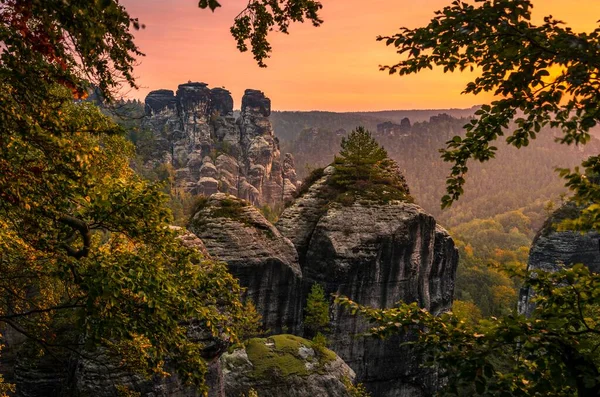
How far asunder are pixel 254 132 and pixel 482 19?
520 ft

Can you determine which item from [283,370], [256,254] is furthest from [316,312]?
[283,370]

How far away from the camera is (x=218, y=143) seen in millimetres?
153250

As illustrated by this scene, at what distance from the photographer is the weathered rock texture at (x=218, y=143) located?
468ft

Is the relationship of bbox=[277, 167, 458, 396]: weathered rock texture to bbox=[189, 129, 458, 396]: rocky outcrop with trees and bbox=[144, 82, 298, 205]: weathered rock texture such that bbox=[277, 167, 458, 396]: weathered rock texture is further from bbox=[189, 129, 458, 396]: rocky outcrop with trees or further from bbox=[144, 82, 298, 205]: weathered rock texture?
bbox=[144, 82, 298, 205]: weathered rock texture

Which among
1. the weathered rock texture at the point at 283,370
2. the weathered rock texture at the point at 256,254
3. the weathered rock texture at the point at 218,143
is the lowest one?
the weathered rock texture at the point at 283,370

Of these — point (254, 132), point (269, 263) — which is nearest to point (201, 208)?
point (269, 263)

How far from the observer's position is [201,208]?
33.4m

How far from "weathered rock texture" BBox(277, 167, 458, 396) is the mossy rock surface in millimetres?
10499

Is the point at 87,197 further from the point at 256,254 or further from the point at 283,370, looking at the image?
the point at 256,254

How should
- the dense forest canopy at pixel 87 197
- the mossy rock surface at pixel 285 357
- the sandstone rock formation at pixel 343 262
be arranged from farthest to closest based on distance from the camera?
the sandstone rock formation at pixel 343 262 → the mossy rock surface at pixel 285 357 → the dense forest canopy at pixel 87 197

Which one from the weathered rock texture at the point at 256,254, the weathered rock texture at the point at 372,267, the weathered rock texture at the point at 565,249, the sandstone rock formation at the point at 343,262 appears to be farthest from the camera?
the weathered rock texture at the point at 565,249

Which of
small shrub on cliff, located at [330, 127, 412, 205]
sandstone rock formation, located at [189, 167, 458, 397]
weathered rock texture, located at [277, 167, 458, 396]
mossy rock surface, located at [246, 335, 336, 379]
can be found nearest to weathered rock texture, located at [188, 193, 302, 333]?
sandstone rock formation, located at [189, 167, 458, 397]

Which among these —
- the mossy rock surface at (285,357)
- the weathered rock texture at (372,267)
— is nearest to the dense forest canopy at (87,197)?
the mossy rock surface at (285,357)

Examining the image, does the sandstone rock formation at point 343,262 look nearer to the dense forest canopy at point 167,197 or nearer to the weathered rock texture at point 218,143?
the dense forest canopy at point 167,197
